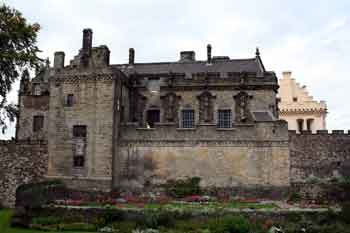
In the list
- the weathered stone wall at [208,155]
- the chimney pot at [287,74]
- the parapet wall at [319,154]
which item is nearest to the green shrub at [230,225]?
the weathered stone wall at [208,155]

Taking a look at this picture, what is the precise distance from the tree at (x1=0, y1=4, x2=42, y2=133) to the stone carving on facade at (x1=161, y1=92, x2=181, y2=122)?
17.4 meters

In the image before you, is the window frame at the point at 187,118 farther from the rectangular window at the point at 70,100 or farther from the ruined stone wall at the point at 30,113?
the ruined stone wall at the point at 30,113

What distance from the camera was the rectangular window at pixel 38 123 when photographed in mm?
37656

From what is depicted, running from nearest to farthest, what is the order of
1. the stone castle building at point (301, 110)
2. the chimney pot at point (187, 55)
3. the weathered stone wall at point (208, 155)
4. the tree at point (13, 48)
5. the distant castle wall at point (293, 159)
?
1. the tree at point (13, 48)
2. the weathered stone wall at point (208, 155)
3. the distant castle wall at point (293, 159)
4. the chimney pot at point (187, 55)
5. the stone castle building at point (301, 110)

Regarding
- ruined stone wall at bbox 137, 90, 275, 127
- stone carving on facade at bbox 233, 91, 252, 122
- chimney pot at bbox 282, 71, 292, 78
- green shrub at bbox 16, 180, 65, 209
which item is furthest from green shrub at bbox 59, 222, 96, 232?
chimney pot at bbox 282, 71, 292, 78

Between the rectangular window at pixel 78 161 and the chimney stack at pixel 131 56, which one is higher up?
the chimney stack at pixel 131 56

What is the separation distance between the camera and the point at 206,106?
117 feet

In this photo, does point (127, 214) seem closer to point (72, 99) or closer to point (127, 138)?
point (127, 138)

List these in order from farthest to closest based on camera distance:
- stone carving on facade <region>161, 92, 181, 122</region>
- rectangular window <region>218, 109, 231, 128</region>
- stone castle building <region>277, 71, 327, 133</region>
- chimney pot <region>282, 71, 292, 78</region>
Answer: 1. chimney pot <region>282, 71, 292, 78</region>
2. stone castle building <region>277, 71, 327, 133</region>
3. stone carving on facade <region>161, 92, 181, 122</region>
4. rectangular window <region>218, 109, 231, 128</region>

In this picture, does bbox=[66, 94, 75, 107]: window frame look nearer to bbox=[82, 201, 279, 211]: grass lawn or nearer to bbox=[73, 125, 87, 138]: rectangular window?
bbox=[73, 125, 87, 138]: rectangular window

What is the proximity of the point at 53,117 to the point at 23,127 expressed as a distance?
6.98 metres

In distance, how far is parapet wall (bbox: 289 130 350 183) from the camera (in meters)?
34.2

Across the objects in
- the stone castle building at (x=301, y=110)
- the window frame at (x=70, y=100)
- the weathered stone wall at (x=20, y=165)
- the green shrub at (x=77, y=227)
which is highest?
the stone castle building at (x=301, y=110)

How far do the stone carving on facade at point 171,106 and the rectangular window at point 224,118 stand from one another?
12.2ft
